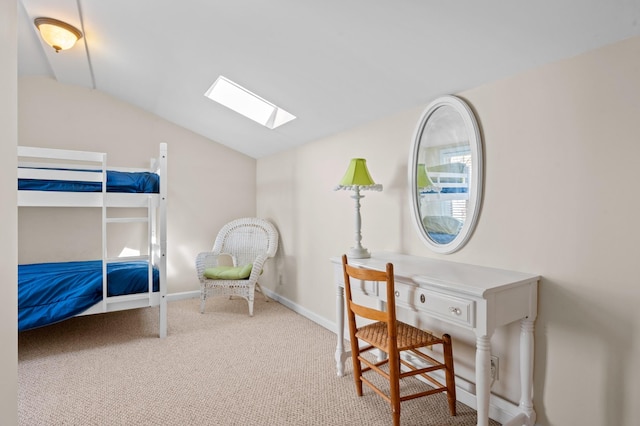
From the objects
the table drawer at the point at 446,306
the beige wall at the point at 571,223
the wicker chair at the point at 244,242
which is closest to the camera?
the beige wall at the point at 571,223

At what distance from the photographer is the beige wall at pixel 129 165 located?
366 centimetres

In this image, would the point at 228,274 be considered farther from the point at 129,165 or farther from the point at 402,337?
the point at 402,337

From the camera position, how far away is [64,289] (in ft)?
9.02

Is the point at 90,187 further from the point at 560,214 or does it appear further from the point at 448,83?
the point at 560,214

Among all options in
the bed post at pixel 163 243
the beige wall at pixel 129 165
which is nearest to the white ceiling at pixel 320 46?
the beige wall at pixel 129 165

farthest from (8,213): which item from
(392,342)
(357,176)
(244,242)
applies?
(244,242)

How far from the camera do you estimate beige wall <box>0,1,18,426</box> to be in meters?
0.92

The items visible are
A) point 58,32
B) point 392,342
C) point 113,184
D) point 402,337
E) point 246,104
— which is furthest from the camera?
point 246,104

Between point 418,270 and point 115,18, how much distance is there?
252 cm

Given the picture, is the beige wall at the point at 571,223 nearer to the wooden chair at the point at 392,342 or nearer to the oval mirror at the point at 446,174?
the oval mirror at the point at 446,174

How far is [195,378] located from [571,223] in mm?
2350

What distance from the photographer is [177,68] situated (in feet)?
9.51

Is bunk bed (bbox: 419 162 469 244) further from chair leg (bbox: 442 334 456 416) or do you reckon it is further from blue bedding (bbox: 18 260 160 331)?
blue bedding (bbox: 18 260 160 331)

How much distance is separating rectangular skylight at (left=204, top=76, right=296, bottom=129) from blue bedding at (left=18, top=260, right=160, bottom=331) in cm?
169
